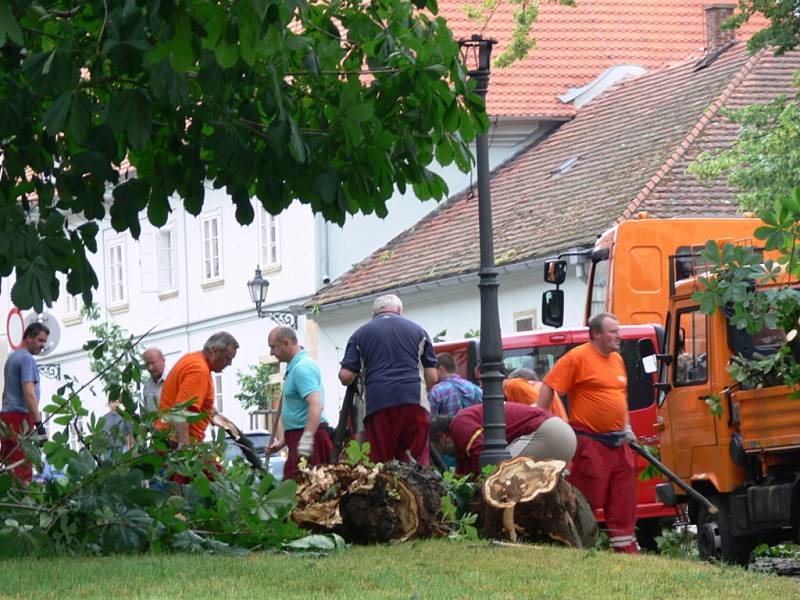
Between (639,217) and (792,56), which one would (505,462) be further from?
(792,56)

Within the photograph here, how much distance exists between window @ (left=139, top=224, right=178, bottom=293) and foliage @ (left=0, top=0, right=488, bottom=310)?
1425 inches

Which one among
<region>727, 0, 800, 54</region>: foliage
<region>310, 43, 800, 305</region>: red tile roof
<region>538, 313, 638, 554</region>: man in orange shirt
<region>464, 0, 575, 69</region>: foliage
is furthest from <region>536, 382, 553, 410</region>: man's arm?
<region>310, 43, 800, 305</region>: red tile roof

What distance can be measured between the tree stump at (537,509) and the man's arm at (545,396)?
68.7 inches

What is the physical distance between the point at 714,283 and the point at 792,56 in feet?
78.2

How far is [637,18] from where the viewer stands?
4597 centimetres

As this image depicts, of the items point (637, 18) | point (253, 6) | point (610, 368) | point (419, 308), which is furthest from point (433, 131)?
point (637, 18)

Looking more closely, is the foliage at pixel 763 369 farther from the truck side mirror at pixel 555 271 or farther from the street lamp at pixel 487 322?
the truck side mirror at pixel 555 271

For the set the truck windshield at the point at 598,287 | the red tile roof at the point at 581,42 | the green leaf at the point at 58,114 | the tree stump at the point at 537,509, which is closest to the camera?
the green leaf at the point at 58,114

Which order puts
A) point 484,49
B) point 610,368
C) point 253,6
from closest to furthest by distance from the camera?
1. point 253,6
2. point 610,368
3. point 484,49

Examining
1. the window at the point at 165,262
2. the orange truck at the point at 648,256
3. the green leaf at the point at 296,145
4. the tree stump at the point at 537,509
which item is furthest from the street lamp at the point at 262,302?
the green leaf at the point at 296,145

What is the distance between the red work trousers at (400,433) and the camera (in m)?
14.2

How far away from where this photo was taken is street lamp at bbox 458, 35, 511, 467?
1426cm

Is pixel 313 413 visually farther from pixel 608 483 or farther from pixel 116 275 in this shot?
pixel 116 275

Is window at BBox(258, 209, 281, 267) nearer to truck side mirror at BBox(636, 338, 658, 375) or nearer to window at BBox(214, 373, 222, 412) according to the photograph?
window at BBox(214, 373, 222, 412)
